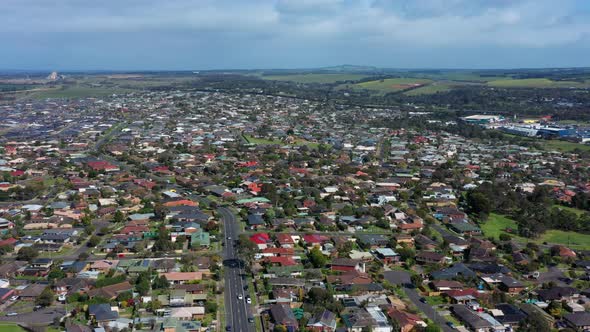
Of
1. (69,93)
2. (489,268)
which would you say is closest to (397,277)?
(489,268)

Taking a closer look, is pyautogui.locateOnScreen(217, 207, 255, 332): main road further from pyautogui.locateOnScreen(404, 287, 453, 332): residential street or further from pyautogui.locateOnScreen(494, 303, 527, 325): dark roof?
pyautogui.locateOnScreen(494, 303, 527, 325): dark roof

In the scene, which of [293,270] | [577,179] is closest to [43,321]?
[293,270]

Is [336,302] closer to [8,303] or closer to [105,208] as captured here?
[8,303]

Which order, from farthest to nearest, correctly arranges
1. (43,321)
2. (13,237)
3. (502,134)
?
(502,134) < (13,237) < (43,321)

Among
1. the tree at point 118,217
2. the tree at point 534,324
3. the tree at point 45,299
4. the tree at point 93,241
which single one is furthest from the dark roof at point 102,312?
the tree at point 534,324

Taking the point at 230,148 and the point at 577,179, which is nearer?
the point at 577,179

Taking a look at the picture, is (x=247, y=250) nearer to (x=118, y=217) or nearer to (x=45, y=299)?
(x=45, y=299)

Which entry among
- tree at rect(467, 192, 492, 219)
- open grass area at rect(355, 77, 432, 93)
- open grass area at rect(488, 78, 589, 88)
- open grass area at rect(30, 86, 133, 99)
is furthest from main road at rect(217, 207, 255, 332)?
open grass area at rect(488, 78, 589, 88)
